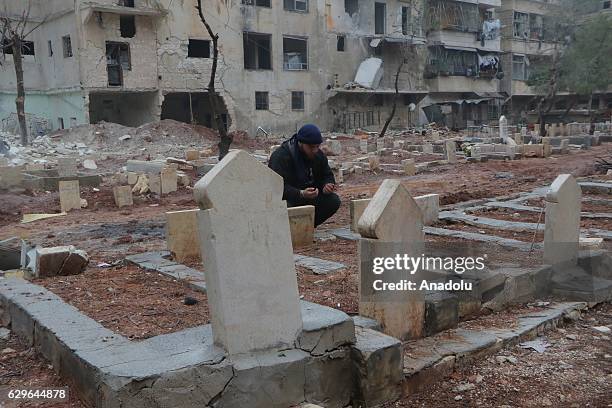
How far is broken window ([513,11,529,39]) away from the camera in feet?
140

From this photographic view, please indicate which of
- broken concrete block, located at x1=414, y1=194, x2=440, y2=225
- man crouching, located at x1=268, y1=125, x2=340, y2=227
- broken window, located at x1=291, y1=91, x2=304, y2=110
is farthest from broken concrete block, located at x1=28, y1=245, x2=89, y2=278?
broken window, located at x1=291, y1=91, x2=304, y2=110

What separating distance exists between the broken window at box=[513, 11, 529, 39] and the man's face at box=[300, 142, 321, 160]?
135 feet

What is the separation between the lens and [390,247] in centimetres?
388

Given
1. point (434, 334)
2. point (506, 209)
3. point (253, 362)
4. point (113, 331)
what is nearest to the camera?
point (253, 362)

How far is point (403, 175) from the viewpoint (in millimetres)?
15555

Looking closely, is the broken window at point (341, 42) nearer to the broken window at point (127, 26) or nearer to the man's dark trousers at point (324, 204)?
the broken window at point (127, 26)

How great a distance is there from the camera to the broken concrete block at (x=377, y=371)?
334 cm

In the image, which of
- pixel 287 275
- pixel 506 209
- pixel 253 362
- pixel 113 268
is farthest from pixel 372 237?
pixel 506 209

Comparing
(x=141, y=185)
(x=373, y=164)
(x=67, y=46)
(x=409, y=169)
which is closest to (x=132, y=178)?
(x=141, y=185)

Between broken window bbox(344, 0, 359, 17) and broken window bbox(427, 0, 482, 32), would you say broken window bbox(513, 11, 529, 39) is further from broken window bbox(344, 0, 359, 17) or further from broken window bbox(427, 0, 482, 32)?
broken window bbox(344, 0, 359, 17)

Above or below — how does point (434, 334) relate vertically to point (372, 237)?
below

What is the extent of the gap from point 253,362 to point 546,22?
40520mm

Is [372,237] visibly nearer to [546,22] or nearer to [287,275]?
[287,275]

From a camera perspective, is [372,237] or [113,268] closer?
[372,237]
